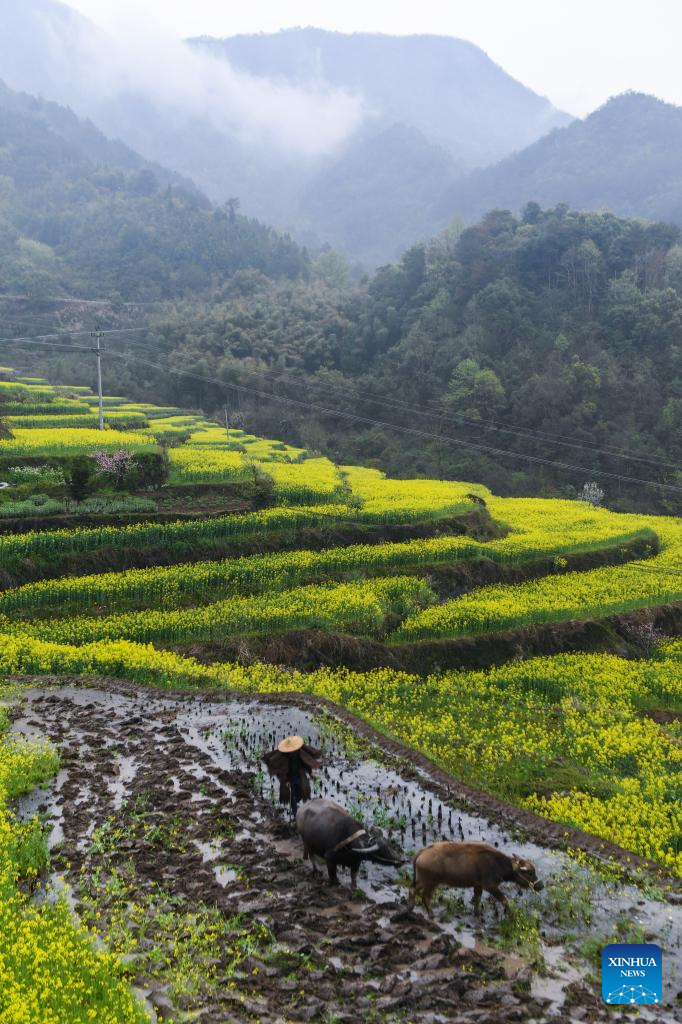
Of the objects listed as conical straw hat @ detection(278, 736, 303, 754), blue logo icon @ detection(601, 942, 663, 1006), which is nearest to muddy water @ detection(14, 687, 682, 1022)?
blue logo icon @ detection(601, 942, 663, 1006)

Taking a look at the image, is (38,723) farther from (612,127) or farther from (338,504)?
(612,127)

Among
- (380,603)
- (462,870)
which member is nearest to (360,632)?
(380,603)

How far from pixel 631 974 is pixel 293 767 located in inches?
184

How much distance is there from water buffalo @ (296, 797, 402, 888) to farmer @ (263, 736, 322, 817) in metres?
1.30

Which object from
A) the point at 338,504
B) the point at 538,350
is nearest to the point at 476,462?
the point at 538,350

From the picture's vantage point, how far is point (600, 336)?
6322 centimetres

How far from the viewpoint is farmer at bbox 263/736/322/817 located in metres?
10.2

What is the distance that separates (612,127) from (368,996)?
150943 millimetres

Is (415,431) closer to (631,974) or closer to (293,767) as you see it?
(293,767)

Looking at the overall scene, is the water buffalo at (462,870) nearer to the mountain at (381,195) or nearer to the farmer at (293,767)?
the farmer at (293,767)

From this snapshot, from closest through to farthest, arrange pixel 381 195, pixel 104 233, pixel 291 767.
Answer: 1. pixel 291 767
2. pixel 104 233
3. pixel 381 195

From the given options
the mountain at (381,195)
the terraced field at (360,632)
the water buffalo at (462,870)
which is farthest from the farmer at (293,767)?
the mountain at (381,195)

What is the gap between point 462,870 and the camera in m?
7.96

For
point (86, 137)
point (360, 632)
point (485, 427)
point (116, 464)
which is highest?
point (86, 137)
